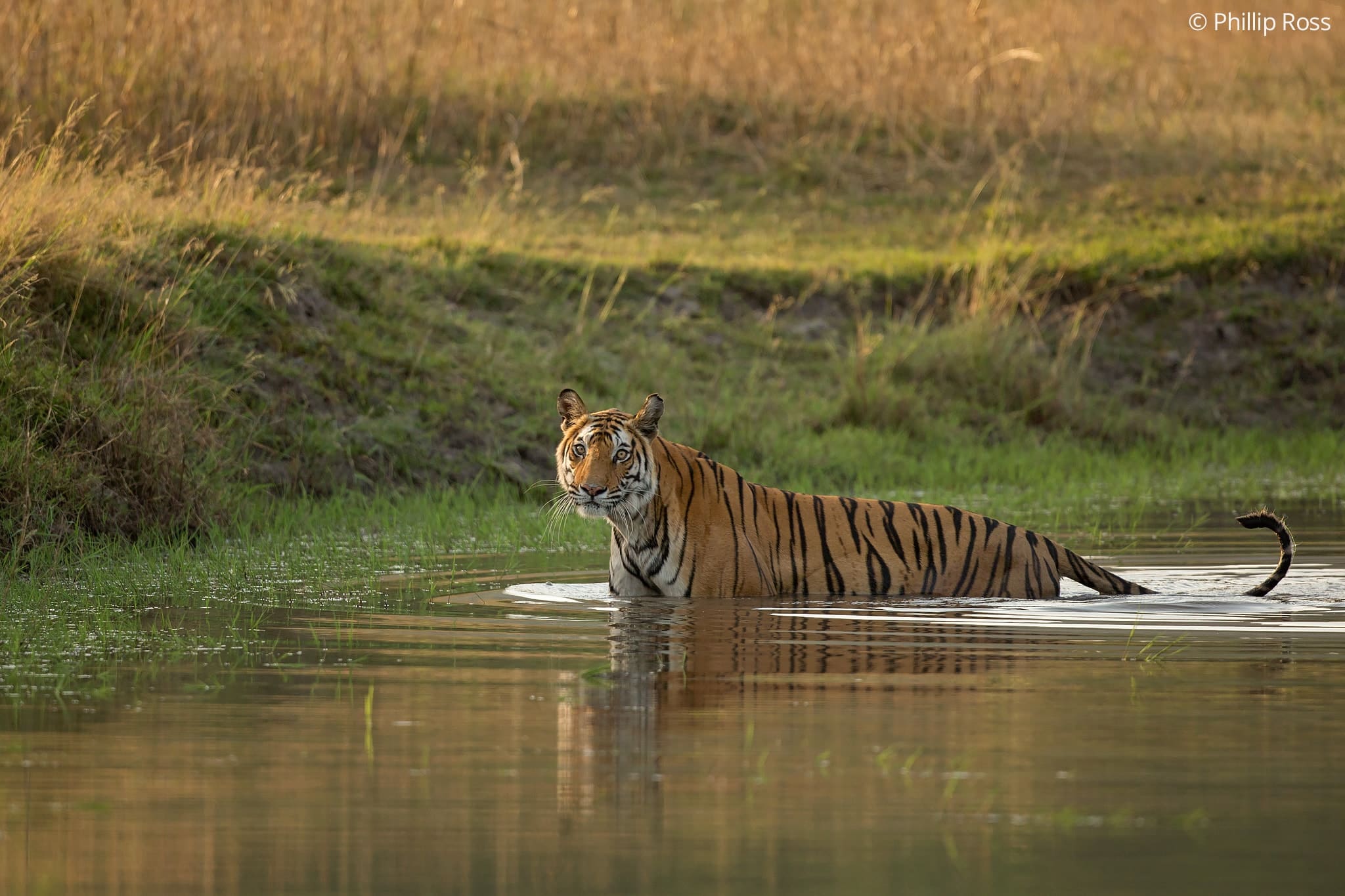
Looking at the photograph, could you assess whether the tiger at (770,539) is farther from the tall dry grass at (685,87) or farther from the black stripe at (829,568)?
the tall dry grass at (685,87)

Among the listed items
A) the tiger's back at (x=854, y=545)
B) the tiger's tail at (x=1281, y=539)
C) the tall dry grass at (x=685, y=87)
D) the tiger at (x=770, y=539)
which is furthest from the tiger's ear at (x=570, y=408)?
the tall dry grass at (x=685, y=87)

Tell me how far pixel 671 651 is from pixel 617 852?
303cm

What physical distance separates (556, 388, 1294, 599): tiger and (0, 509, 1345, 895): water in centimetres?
94

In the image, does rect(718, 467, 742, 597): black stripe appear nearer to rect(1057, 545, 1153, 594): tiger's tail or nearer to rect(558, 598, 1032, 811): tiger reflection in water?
rect(558, 598, 1032, 811): tiger reflection in water

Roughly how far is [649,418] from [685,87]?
Result: 14.7 meters

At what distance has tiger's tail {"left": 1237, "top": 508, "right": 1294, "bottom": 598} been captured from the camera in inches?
355

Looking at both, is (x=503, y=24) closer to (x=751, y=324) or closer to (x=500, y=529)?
(x=751, y=324)

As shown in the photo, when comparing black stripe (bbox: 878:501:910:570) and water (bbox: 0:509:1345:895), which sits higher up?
black stripe (bbox: 878:501:910:570)

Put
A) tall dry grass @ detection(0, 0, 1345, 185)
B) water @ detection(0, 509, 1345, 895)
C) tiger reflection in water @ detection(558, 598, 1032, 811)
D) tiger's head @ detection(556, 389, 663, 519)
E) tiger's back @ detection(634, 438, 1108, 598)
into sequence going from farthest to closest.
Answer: tall dry grass @ detection(0, 0, 1345, 185)
tiger's back @ detection(634, 438, 1108, 598)
tiger's head @ detection(556, 389, 663, 519)
tiger reflection in water @ detection(558, 598, 1032, 811)
water @ detection(0, 509, 1345, 895)

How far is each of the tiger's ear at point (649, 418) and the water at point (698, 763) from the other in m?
1.25

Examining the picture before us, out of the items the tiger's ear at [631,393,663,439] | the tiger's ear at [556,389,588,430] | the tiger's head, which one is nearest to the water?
the tiger's head

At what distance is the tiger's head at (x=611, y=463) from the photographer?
9.02m

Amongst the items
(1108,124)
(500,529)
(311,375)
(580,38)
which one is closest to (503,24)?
(580,38)

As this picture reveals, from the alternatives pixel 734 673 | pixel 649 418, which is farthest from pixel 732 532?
pixel 734 673
